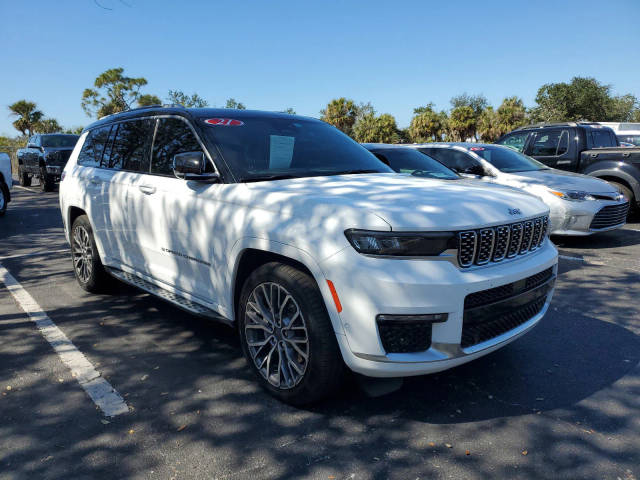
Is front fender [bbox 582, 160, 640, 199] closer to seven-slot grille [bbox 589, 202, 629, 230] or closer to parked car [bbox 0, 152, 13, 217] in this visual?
seven-slot grille [bbox 589, 202, 629, 230]

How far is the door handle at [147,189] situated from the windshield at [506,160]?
6303mm

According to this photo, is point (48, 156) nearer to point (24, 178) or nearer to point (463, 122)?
point (24, 178)

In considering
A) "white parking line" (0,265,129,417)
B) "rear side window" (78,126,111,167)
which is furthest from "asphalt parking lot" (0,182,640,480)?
"rear side window" (78,126,111,167)

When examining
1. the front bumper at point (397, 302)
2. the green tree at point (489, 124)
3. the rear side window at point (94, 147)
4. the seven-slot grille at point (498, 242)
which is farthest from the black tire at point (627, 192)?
the green tree at point (489, 124)

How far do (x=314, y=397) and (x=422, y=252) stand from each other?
1049 millimetres

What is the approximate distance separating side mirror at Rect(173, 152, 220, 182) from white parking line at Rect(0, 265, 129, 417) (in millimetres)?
1497

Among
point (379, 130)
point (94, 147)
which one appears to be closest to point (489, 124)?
point (379, 130)

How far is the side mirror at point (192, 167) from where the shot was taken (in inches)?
129

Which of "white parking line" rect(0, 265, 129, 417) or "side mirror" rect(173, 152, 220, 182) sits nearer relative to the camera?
"white parking line" rect(0, 265, 129, 417)

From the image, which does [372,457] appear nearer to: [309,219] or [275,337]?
[275,337]

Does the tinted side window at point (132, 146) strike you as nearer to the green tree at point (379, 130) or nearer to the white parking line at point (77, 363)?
the white parking line at point (77, 363)

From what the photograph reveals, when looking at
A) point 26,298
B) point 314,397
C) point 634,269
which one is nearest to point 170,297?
point 314,397

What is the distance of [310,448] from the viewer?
2.58 metres

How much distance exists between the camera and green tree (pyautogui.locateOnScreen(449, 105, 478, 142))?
52844 millimetres
